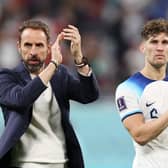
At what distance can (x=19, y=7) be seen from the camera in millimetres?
12125

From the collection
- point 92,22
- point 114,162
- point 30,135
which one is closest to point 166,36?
point 30,135

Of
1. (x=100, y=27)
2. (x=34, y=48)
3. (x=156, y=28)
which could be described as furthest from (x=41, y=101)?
(x=100, y=27)

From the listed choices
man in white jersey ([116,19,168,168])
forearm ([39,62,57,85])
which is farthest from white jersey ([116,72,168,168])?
forearm ([39,62,57,85])

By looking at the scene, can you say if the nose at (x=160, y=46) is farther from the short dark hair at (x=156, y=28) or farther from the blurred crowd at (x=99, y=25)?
the blurred crowd at (x=99, y=25)

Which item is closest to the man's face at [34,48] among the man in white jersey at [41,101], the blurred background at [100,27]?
the man in white jersey at [41,101]

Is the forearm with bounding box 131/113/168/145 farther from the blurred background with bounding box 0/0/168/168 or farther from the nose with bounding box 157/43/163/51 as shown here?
the blurred background with bounding box 0/0/168/168

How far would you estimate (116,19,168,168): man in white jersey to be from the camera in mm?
5785

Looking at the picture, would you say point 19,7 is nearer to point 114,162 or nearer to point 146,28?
point 114,162

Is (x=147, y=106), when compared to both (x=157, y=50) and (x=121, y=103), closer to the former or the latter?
(x=121, y=103)

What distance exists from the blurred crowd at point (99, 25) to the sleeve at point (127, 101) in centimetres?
511

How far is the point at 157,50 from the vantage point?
19.2ft

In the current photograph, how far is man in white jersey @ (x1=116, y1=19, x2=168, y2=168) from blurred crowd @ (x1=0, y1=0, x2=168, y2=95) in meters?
5.10

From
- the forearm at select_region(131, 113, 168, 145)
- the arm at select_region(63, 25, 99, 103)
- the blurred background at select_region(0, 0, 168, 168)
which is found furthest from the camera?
the blurred background at select_region(0, 0, 168, 168)

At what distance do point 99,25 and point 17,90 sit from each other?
6.32 metres
